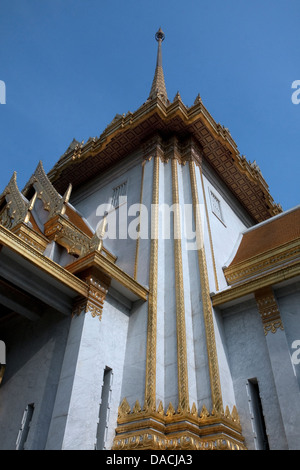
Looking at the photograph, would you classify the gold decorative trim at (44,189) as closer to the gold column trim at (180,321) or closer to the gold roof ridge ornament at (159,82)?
the gold column trim at (180,321)

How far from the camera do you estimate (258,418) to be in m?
6.03

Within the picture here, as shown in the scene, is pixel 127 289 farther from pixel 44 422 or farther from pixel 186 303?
pixel 44 422

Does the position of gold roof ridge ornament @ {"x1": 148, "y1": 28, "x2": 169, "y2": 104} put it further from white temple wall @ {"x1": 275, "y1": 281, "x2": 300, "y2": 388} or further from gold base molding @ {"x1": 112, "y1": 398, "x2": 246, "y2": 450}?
gold base molding @ {"x1": 112, "y1": 398, "x2": 246, "y2": 450}

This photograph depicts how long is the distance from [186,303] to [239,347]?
1191 mm

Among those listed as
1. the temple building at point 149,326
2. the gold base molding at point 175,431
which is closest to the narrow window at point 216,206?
the temple building at point 149,326

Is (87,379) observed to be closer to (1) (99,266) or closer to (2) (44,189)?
(1) (99,266)

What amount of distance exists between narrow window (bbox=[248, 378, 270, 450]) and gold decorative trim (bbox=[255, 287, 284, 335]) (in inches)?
35.8

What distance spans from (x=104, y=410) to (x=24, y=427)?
1.12 m

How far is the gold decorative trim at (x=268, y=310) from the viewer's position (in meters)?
6.58

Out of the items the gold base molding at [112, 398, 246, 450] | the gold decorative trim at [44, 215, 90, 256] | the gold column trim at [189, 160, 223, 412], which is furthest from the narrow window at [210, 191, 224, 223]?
the gold base molding at [112, 398, 246, 450]

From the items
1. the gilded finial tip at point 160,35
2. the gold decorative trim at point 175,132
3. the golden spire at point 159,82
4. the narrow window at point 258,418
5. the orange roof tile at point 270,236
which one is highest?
the gilded finial tip at point 160,35

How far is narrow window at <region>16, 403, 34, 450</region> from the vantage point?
527 cm

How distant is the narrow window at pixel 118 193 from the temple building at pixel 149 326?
522 millimetres
